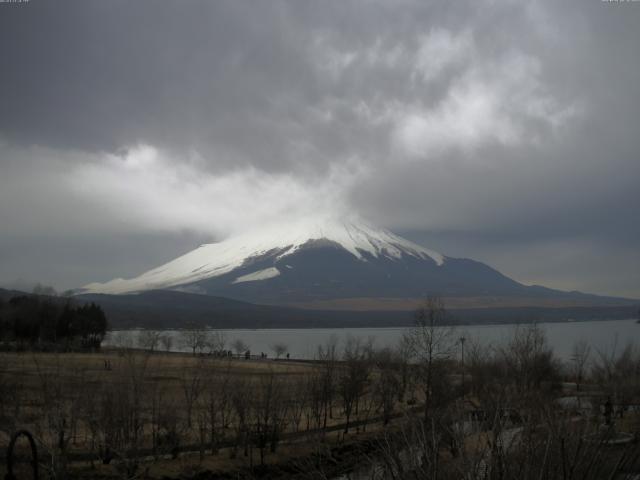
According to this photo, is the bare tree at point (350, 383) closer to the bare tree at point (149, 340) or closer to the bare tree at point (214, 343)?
the bare tree at point (214, 343)

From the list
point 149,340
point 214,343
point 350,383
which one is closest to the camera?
point 350,383

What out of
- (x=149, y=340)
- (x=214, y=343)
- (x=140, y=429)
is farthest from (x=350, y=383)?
(x=214, y=343)

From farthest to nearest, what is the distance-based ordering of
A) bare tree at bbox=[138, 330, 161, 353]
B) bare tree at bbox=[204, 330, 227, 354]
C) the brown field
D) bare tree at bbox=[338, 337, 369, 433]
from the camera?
1. bare tree at bbox=[204, 330, 227, 354]
2. bare tree at bbox=[138, 330, 161, 353]
3. bare tree at bbox=[338, 337, 369, 433]
4. the brown field

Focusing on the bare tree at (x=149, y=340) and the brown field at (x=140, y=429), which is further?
the bare tree at (x=149, y=340)

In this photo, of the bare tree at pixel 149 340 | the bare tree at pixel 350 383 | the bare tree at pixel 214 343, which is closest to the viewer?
the bare tree at pixel 350 383

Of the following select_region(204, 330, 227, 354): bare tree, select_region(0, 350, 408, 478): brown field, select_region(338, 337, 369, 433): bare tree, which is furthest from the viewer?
select_region(204, 330, 227, 354): bare tree

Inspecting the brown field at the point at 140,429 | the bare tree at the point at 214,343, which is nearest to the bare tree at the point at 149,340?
the bare tree at the point at 214,343

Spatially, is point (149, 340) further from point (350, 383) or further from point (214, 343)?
point (350, 383)

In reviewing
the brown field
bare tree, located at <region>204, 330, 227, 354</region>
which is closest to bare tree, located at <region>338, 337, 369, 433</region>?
the brown field

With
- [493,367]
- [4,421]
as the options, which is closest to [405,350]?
[493,367]

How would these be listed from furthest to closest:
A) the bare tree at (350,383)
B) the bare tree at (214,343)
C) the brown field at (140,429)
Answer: the bare tree at (214,343) → the bare tree at (350,383) → the brown field at (140,429)

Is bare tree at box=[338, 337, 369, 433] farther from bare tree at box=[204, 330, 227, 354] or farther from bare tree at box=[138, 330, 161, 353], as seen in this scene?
bare tree at box=[138, 330, 161, 353]

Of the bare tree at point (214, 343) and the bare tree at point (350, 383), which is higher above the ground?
the bare tree at point (350, 383)

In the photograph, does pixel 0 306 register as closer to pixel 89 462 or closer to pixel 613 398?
pixel 89 462
